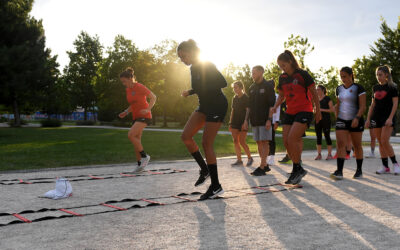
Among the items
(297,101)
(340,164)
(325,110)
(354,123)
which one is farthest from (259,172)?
(325,110)

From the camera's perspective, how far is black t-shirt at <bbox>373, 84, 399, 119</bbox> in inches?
293

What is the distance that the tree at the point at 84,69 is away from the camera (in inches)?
2734

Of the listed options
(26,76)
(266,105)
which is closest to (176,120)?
(26,76)

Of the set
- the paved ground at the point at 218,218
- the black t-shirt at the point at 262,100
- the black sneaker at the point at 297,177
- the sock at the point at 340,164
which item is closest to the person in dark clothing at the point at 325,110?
the black t-shirt at the point at 262,100

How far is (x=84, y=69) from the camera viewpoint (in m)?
72.5

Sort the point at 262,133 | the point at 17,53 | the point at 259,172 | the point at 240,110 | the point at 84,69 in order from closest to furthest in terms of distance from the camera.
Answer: the point at 259,172
the point at 262,133
the point at 240,110
the point at 17,53
the point at 84,69

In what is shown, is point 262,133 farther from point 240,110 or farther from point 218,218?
point 218,218

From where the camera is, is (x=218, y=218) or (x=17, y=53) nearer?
(x=218, y=218)

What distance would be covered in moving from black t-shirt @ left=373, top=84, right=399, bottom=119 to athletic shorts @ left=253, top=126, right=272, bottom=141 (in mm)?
2155

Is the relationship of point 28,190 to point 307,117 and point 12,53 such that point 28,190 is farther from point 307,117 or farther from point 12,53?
point 12,53

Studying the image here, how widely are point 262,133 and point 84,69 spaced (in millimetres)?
69471

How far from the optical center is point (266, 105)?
7.91m

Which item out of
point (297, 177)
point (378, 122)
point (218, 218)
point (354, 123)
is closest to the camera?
point (218, 218)

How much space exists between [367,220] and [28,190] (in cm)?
479
